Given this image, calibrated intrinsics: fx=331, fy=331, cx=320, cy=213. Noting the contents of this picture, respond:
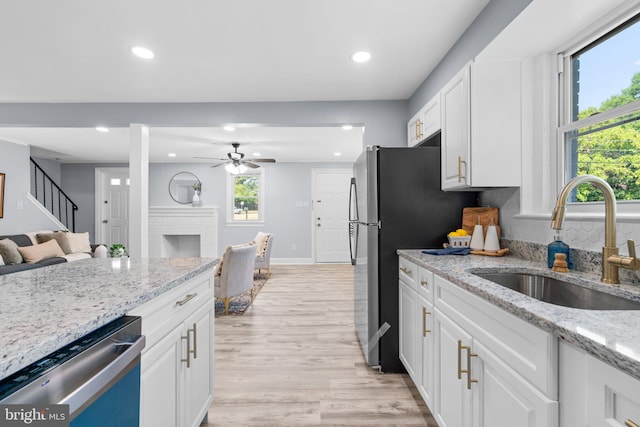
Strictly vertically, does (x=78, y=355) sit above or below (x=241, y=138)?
below

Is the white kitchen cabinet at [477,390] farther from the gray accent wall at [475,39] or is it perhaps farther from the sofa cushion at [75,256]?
the sofa cushion at [75,256]

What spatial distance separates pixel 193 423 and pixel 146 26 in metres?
2.39

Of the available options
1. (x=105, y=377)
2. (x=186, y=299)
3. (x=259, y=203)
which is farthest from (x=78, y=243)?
(x=105, y=377)

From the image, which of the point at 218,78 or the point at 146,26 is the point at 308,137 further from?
the point at 146,26

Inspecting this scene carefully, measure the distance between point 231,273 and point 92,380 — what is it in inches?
120

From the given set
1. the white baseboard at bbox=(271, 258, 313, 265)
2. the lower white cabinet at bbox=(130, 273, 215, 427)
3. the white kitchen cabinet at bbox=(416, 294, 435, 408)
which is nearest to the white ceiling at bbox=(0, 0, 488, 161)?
the lower white cabinet at bbox=(130, 273, 215, 427)

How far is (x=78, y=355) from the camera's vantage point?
770 millimetres

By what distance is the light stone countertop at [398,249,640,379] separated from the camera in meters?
0.67

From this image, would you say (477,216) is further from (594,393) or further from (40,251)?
(40,251)

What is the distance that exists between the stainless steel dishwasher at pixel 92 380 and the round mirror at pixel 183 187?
7.10m

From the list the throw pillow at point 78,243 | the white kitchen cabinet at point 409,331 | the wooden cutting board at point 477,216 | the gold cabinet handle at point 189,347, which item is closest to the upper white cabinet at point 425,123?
the wooden cutting board at point 477,216

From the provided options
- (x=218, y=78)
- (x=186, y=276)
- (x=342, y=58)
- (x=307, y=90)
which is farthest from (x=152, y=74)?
(x=186, y=276)

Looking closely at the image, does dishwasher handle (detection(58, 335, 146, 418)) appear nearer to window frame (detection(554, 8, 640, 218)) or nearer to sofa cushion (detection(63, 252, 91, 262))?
window frame (detection(554, 8, 640, 218))

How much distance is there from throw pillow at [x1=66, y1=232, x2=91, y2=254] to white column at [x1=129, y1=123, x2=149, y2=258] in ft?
8.65
